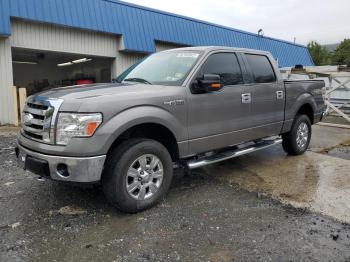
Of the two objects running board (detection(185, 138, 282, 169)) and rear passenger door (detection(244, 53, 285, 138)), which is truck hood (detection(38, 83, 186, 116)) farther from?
rear passenger door (detection(244, 53, 285, 138))

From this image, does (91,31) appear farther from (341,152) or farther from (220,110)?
(341,152)

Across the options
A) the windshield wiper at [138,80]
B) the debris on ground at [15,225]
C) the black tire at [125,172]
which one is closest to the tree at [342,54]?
the windshield wiper at [138,80]

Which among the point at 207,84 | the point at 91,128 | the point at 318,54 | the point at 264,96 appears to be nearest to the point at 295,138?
the point at 264,96

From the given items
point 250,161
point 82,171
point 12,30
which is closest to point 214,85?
point 82,171

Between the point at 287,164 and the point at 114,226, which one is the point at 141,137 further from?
the point at 287,164

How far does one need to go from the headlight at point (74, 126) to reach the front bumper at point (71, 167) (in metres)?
0.19

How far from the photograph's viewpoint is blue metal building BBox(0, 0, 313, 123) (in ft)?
34.5

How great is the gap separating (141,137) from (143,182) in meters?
0.55

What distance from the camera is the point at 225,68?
4766 millimetres

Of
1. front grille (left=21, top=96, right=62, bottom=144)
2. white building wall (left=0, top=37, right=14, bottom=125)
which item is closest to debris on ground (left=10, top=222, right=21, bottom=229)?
front grille (left=21, top=96, right=62, bottom=144)

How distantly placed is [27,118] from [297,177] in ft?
13.1

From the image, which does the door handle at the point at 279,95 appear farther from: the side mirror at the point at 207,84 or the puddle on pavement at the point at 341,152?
the puddle on pavement at the point at 341,152

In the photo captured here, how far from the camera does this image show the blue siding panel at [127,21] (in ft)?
34.6

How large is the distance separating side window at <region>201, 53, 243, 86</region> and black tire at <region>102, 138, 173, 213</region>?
140 cm
